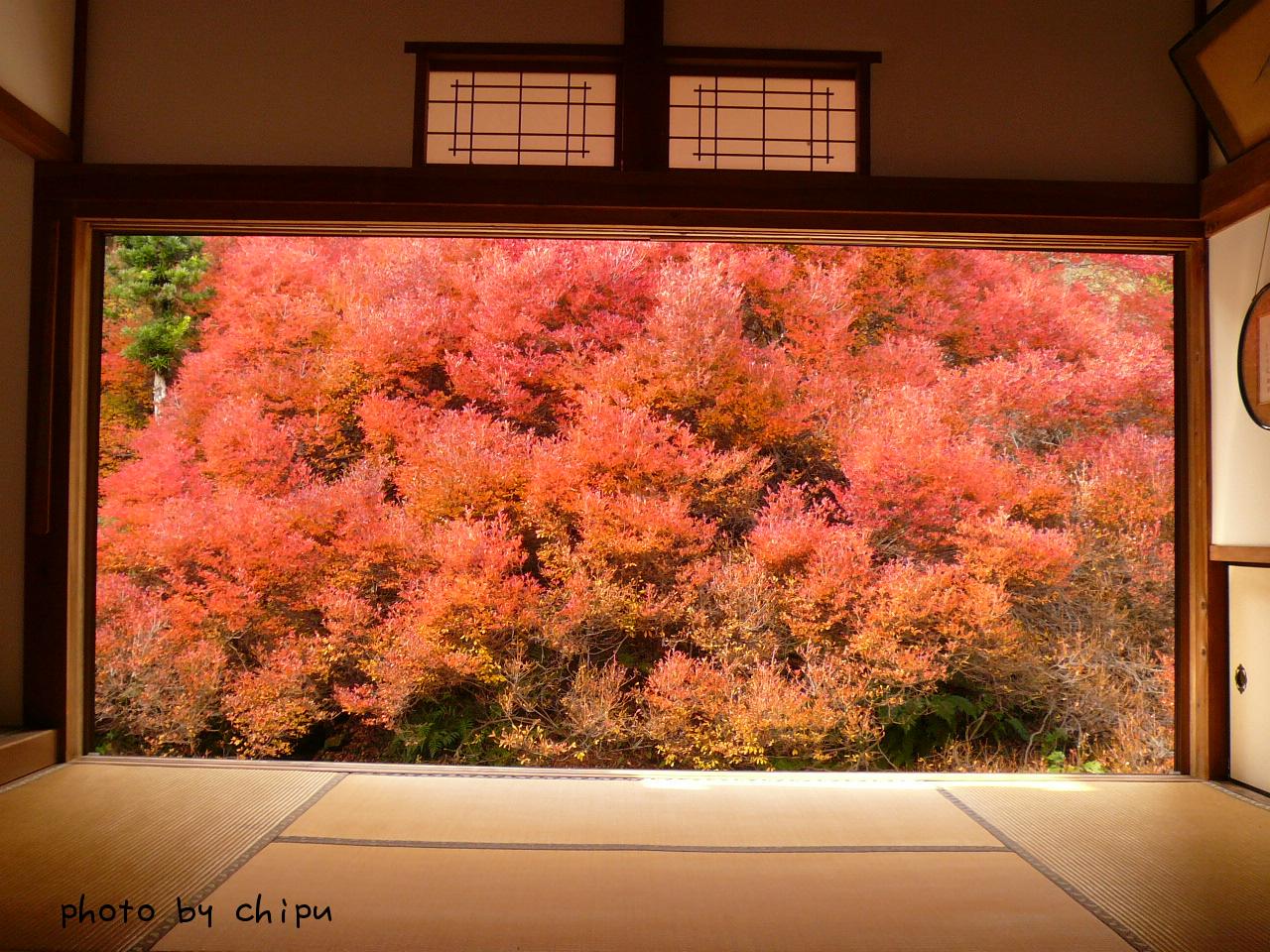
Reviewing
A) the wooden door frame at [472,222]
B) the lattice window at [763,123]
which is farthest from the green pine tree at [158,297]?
the lattice window at [763,123]

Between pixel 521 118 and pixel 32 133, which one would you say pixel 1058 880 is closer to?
pixel 521 118

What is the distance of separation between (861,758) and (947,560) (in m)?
1.26

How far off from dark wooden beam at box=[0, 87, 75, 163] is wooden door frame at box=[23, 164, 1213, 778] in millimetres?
53

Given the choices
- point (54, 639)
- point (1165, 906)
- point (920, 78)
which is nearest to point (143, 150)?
point (54, 639)

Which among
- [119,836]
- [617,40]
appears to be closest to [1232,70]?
[617,40]

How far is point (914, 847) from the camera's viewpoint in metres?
2.37

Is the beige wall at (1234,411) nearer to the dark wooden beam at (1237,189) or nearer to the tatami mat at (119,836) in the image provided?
the dark wooden beam at (1237,189)

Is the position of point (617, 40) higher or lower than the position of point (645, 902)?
higher

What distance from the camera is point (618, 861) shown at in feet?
7.40

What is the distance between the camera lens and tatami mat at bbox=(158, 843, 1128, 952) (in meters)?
1.82

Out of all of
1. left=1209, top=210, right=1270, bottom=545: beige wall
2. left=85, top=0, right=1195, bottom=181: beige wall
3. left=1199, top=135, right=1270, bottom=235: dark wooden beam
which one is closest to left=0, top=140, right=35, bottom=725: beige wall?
left=85, top=0, right=1195, bottom=181: beige wall

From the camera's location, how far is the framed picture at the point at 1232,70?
261 centimetres

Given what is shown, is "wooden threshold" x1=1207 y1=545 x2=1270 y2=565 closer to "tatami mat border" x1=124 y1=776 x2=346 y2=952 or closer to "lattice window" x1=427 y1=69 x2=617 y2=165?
"lattice window" x1=427 y1=69 x2=617 y2=165

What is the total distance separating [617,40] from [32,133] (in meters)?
1.95
